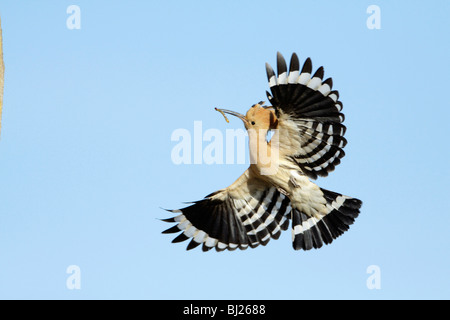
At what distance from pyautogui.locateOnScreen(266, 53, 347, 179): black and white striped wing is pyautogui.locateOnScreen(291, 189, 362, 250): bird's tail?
0.40 m

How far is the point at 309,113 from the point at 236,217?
1.25 m

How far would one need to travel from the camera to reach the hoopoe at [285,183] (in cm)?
603

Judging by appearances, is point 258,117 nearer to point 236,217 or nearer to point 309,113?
point 309,113

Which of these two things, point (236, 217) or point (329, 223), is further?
point (236, 217)

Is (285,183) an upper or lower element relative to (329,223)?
upper

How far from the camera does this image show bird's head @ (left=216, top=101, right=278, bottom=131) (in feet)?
20.5

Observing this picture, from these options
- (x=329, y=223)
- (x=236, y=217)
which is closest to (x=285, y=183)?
(x=329, y=223)

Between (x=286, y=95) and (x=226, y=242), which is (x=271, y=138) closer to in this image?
(x=286, y=95)

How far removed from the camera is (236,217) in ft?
22.2

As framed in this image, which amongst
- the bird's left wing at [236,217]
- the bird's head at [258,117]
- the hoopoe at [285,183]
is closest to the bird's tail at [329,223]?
the hoopoe at [285,183]

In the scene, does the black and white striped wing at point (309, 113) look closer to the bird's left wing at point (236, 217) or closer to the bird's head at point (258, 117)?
the bird's head at point (258, 117)

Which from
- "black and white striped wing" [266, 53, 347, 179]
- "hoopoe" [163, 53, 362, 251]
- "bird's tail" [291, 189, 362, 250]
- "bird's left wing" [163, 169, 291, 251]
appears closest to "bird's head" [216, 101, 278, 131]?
"hoopoe" [163, 53, 362, 251]

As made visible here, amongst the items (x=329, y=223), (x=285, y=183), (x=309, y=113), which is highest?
(x=309, y=113)
